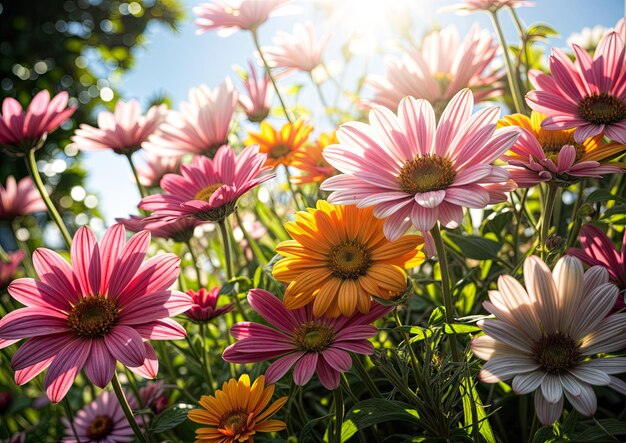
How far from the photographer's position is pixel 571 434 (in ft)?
2.05

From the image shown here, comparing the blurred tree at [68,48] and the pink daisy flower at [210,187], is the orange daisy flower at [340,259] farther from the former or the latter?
the blurred tree at [68,48]

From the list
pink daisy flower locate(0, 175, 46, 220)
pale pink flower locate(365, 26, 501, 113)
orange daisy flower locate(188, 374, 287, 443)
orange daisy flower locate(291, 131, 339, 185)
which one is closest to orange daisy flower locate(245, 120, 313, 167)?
orange daisy flower locate(291, 131, 339, 185)

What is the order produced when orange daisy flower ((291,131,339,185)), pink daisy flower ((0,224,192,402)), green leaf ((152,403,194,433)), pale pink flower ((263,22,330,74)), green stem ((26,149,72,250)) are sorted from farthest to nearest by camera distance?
pale pink flower ((263,22,330,74)) → orange daisy flower ((291,131,339,185)) → green stem ((26,149,72,250)) → green leaf ((152,403,194,433)) → pink daisy flower ((0,224,192,402))

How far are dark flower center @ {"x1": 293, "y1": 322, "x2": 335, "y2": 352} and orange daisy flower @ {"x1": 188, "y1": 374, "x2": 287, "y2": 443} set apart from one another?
64 mm

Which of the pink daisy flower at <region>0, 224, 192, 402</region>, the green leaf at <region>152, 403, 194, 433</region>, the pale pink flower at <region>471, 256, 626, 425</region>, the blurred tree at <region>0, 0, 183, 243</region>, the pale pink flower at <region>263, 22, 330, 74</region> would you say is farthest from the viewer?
the blurred tree at <region>0, 0, 183, 243</region>

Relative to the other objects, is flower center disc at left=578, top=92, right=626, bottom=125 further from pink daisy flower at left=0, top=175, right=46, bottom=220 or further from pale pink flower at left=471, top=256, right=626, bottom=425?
pink daisy flower at left=0, top=175, right=46, bottom=220

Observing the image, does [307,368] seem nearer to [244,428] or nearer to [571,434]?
[244,428]

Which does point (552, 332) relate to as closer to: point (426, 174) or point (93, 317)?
point (426, 174)

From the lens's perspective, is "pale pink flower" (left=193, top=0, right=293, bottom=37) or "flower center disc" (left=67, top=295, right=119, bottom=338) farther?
"pale pink flower" (left=193, top=0, right=293, bottom=37)

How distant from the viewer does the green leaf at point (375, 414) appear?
2.11 feet

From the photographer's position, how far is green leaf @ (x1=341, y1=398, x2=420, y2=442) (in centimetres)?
64

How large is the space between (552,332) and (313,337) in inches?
10.6

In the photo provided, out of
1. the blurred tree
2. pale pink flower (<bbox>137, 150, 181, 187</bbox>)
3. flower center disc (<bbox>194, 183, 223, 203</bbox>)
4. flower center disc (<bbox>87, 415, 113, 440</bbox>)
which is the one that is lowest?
flower center disc (<bbox>87, 415, 113, 440</bbox>)

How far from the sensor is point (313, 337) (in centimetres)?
67
